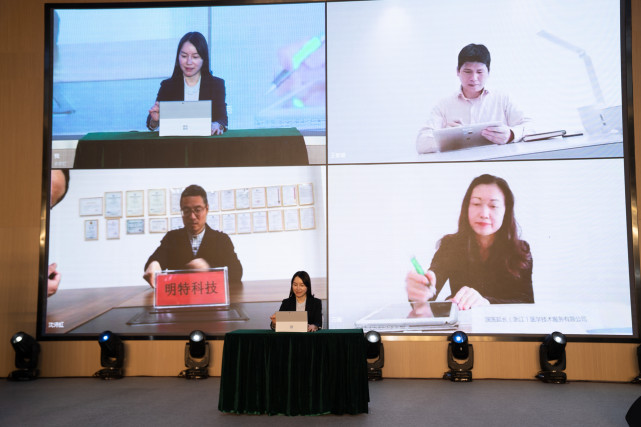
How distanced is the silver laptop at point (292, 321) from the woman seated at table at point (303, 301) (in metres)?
0.29

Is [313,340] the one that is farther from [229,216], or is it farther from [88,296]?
[88,296]

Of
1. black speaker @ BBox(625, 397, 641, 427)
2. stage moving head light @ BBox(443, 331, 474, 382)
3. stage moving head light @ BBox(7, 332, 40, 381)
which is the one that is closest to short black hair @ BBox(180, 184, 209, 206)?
stage moving head light @ BBox(7, 332, 40, 381)

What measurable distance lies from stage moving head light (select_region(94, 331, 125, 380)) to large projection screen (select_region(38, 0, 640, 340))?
0.26 m

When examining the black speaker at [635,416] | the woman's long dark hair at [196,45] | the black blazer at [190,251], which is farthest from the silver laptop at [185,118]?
the black speaker at [635,416]

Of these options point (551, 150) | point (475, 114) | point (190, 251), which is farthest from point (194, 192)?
point (551, 150)

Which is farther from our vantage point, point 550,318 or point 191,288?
point 191,288

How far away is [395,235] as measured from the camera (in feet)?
21.6

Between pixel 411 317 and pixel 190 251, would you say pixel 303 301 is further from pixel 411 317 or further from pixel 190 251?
pixel 190 251

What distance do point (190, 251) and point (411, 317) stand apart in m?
2.53

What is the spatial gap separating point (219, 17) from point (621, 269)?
5.20 m

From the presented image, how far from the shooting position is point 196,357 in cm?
652

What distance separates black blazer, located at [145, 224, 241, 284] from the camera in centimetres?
668

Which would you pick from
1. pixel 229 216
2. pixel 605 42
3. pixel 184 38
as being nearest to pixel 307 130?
pixel 229 216

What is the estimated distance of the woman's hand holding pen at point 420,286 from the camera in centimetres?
646
